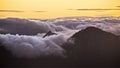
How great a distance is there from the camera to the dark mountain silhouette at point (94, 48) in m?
1.76

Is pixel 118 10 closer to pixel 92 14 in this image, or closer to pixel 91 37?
pixel 92 14

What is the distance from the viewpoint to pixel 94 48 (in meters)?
1.80

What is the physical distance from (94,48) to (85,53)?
72mm

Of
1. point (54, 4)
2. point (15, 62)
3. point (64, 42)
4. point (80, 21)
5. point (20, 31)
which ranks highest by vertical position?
point (54, 4)

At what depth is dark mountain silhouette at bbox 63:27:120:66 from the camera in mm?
1757

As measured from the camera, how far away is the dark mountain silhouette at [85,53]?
1.71m

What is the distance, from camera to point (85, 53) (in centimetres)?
178

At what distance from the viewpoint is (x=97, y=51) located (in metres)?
1.80

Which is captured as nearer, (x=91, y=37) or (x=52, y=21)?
(x=91, y=37)

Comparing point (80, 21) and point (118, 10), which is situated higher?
point (118, 10)

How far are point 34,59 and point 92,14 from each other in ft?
3.90

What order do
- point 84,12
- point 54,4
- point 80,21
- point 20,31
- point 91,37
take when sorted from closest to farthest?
point 91,37
point 20,31
point 80,21
point 84,12
point 54,4

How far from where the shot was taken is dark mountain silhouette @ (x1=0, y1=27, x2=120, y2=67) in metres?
1.71

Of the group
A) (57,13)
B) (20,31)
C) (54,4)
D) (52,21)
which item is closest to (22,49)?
(20,31)
